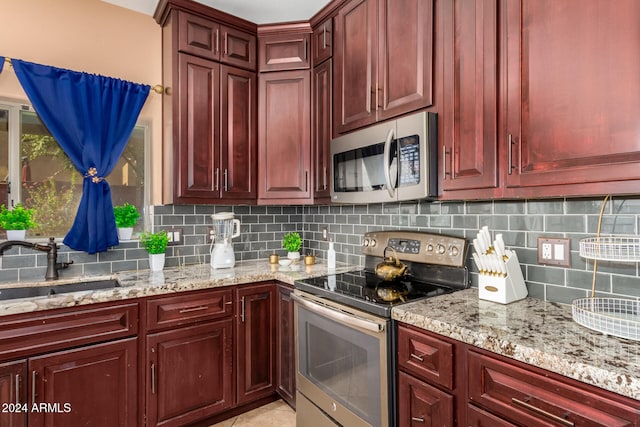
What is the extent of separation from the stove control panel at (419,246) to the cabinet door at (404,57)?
0.69 m

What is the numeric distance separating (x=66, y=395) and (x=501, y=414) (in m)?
1.88

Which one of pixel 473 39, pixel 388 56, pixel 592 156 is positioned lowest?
pixel 592 156

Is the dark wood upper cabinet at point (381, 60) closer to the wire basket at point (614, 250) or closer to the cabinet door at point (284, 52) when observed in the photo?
the cabinet door at point (284, 52)

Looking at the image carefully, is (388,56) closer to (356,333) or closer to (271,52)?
(271,52)

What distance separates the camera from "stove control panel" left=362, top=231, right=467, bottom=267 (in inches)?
68.9

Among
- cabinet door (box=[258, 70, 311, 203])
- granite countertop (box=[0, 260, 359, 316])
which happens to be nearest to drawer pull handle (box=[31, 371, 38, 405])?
granite countertop (box=[0, 260, 359, 316])

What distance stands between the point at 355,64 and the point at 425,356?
161 cm

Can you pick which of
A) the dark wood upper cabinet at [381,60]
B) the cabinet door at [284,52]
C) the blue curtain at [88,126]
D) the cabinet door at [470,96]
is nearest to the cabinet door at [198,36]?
the cabinet door at [284,52]

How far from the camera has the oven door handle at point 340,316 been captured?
141 cm

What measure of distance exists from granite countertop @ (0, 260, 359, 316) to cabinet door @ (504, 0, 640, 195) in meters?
1.37

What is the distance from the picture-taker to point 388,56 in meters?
1.81

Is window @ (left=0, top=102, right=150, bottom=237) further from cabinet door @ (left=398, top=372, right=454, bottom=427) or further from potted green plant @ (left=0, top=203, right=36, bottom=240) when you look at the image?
cabinet door @ (left=398, top=372, right=454, bottom=427)

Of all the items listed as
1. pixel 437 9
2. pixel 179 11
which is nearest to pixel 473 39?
pixel 437 9

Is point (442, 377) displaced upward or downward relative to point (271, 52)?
downward
